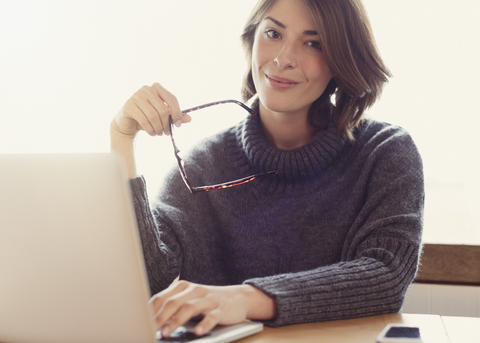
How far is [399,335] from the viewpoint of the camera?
640 millimetres

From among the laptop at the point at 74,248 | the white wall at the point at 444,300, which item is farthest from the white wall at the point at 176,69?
the laptop at the point at 74,248

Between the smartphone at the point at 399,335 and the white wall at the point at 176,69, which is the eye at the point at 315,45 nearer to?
the white wall at the point at 176,69

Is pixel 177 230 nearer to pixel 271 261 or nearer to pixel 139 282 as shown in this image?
pixel 271 261

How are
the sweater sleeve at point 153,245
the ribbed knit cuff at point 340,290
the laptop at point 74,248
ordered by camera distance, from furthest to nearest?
the sweater sleeve at point 153,245 < the ribbed knit cuff at point 340,290 < the laptop at point 74,248

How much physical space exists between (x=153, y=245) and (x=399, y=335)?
58cm

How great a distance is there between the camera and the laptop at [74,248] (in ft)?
1.55

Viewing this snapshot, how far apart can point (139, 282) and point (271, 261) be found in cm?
74

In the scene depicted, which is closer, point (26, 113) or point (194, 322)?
point (194, 322)

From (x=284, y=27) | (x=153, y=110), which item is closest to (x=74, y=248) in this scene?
(x=153, y=110)

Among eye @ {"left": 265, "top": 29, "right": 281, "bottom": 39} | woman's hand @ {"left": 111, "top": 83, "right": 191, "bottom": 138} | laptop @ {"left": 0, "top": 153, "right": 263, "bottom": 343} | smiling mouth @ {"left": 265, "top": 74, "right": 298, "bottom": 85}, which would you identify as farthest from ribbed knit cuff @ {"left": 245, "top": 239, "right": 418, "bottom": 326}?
eye @ {"left": 265, "top": 29, "right": 281, "bottom": 39}

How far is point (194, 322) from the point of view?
690 mm

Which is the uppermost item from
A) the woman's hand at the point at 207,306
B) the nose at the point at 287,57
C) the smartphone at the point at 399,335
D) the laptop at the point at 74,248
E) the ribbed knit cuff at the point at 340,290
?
the nose at the point at 287,57

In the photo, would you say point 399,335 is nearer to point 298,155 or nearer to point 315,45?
point 298,155

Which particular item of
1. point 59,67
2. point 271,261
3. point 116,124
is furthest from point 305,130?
point 59,67
